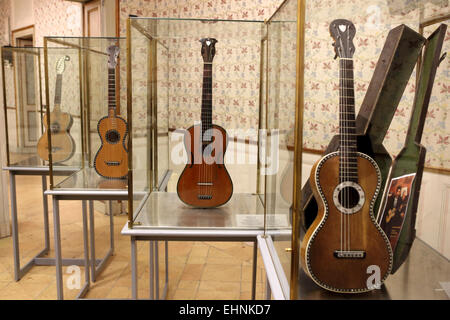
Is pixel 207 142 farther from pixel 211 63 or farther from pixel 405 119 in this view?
pixel 405 119

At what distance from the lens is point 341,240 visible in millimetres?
957

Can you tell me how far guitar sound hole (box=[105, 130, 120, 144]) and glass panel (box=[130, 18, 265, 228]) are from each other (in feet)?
1.75

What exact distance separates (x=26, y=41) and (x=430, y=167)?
251 inches

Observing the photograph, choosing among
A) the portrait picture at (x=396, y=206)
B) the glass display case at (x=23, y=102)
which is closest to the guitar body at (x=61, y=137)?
the glass display case at (x=23, y=102)

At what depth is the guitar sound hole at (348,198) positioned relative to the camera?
0.96 m

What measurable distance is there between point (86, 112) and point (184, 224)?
1.37m

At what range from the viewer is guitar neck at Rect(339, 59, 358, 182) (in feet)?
3.13

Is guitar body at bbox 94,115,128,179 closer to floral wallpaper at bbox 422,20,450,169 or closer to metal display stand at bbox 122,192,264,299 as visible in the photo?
metal display stand at bbox 122,192,264,299

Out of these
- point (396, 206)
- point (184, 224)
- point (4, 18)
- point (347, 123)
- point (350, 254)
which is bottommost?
point (184, 224)

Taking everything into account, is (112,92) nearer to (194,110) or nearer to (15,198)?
(194,110)

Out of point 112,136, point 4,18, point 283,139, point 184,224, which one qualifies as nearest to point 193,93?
point 184,224

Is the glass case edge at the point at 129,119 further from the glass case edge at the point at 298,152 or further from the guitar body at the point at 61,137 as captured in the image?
the guitar body at the point at 61,137

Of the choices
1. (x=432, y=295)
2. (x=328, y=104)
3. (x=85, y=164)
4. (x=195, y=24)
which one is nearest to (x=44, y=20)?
(x=85, y=164)

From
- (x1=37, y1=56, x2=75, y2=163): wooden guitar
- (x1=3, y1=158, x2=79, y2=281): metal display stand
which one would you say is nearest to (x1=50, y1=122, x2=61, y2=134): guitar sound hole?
(x1=37, y1=56, x2=75, y2=163): wooden guitar
